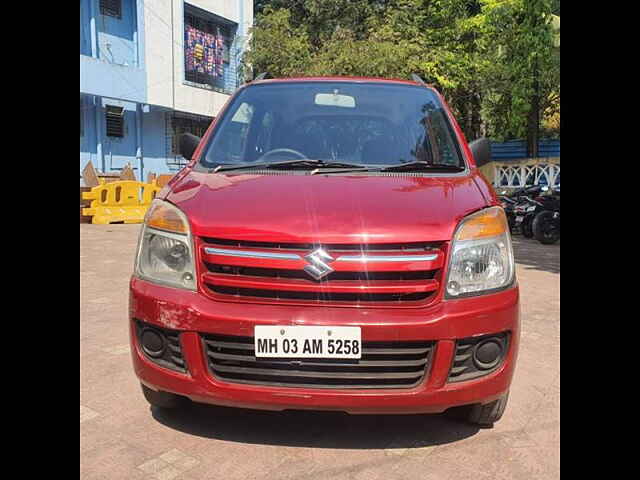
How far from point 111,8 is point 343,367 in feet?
53.9

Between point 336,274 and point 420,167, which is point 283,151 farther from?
point 336,274

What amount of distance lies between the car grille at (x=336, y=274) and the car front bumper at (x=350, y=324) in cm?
4

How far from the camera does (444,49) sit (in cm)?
2098

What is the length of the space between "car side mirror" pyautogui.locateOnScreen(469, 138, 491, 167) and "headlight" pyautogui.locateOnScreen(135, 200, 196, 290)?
71.8 inches

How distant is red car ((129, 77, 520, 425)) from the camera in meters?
2.18

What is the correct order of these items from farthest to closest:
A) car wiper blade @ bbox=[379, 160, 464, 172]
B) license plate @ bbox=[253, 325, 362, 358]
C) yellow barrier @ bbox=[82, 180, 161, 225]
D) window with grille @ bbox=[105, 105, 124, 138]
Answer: window with grille @ bbox=[105, 105, 124, 138] → yellow barrier @ bbox=[82, 180, 161, 225] → car wiper blade @ bbox=[379, 160, 464, 172] → license plate @ bbox=[253, 325, 362, 358]

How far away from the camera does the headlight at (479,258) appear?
227 cm

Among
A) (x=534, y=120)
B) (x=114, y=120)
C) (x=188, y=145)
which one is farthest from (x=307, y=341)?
(x=534, y=120)

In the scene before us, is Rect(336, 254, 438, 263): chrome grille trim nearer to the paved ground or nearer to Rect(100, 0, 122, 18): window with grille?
the paved ground

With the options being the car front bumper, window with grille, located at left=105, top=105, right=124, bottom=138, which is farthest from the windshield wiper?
window with grille, located at left=105, top=105, right=124, bottom=138

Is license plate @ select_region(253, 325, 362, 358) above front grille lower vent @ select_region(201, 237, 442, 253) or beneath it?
beneath

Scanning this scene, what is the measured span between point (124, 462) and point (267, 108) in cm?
214
